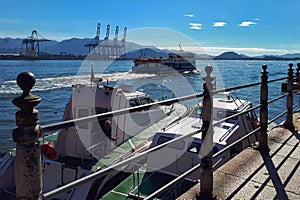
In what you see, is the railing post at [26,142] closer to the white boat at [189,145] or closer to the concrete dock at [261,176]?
the concrete dock at [261,176]

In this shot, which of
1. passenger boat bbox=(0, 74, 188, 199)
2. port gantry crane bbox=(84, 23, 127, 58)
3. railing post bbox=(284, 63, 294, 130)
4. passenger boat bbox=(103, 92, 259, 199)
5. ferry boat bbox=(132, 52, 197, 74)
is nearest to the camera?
railing post bbox=(284, 63, 294, 130)

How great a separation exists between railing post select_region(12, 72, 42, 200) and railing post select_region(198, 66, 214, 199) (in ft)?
5.79

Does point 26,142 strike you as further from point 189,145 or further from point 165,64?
point 165,64

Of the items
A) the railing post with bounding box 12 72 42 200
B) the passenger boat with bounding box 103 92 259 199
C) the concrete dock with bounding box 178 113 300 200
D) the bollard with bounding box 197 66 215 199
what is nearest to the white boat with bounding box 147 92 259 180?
the passenger boat with bounding box 103 92 259 199

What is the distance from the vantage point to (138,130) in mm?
10508

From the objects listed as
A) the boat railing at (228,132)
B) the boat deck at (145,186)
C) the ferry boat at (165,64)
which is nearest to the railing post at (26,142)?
the boat deck at (145,186)

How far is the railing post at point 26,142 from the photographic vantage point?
137 centimetres

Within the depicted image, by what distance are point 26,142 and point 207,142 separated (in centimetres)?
190

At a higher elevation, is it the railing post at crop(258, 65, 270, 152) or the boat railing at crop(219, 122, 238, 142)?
the railing post at crop(258, 65, 270, 152)

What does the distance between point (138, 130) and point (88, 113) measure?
87.3 inches

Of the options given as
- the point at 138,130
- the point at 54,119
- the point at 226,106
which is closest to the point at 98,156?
the point at 138,130

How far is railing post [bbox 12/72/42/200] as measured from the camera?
1374 mm

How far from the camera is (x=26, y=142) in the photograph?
1.39 metres

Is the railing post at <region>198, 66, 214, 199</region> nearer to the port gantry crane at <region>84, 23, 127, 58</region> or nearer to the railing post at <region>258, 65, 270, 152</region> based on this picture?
the railing post at <region>258, 65, 270, 152</region>
